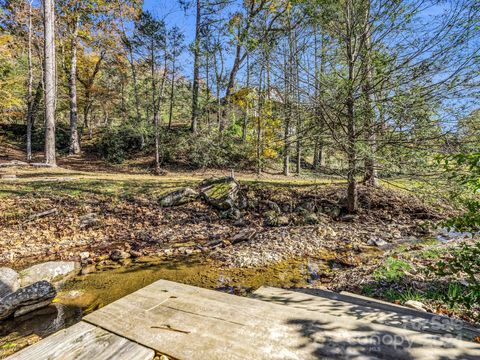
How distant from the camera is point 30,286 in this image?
139 inches

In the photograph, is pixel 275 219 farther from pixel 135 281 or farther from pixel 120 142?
pixel 120 142

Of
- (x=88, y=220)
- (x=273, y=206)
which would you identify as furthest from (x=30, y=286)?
(x=273, y=206)

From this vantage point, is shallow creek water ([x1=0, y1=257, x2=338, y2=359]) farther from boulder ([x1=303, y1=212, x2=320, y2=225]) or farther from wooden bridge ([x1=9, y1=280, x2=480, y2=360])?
wooden bridge ([x1=9, y1=280, x2=480, y2=360])

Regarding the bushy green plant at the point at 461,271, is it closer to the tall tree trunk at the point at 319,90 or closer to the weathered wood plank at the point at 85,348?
the weathered wood plank at the point at 85,348

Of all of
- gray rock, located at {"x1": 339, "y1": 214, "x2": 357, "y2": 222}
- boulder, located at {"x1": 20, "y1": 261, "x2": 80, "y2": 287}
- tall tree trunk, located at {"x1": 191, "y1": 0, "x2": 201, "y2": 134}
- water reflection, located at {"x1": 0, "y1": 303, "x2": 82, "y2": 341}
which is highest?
tall tree trunk, located at {"x1": 191, "y1": 0, "x2": 201, "y2": 134}

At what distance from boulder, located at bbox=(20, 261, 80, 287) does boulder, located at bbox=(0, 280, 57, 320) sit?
2.32 ft

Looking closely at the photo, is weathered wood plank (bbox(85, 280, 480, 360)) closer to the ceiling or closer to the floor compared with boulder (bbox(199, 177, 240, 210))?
closer to the ceiling

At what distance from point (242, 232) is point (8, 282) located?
446cm

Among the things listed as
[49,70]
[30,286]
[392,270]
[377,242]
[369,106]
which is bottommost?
[30,286]

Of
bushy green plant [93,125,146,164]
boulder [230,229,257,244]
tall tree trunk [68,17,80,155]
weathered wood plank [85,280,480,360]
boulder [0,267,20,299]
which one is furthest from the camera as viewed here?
bushy green plant [93,125,146,164]

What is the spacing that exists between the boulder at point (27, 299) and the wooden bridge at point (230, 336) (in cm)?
332

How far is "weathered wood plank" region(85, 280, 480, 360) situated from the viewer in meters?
0.80

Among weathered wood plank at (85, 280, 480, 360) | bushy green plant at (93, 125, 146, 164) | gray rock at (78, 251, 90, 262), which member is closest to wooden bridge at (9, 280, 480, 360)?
weathered wood plank at (85, 280, 480, 360)

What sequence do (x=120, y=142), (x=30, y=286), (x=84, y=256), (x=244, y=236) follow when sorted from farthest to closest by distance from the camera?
(x=120, y=142), (x=244, y=236), (x=84, y=256), (x=30, y=286)
